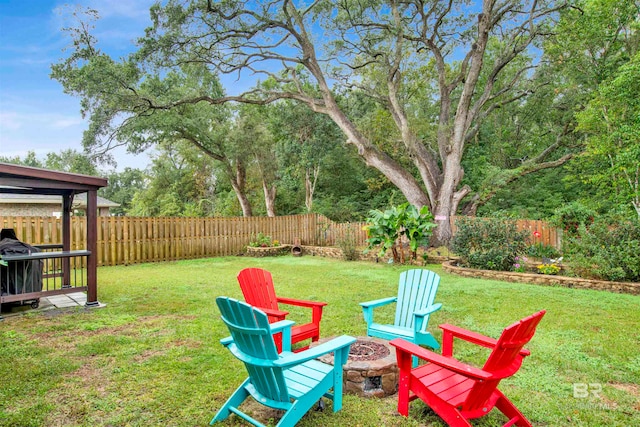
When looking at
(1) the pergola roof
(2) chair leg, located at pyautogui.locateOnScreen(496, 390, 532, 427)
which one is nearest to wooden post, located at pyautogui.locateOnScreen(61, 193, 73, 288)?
(1) the pergola roof

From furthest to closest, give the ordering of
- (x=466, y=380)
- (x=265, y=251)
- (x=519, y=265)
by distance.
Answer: (x=265, y=251) < (x=519, y=265) < (x=466, y=380)

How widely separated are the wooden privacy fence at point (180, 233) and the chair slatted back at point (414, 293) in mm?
7132

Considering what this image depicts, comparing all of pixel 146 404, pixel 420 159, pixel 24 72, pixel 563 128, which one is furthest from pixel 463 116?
pixel 24 72

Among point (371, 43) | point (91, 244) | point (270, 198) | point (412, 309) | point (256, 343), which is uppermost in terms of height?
point (371, 43)

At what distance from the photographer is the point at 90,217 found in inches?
218

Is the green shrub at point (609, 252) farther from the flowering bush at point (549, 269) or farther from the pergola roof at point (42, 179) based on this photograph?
the pergola roof at point (42, 179)

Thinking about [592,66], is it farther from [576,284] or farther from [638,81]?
[576,284]

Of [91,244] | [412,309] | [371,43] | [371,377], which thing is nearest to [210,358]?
[371,377]

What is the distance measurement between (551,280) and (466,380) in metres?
6.03

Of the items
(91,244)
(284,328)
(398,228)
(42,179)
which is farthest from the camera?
(398,228)

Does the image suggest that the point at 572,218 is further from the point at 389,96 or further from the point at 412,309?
the point at 389,96

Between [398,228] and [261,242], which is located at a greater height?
[398,228]

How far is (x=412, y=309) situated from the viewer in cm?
394

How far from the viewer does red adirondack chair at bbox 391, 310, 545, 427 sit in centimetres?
209
